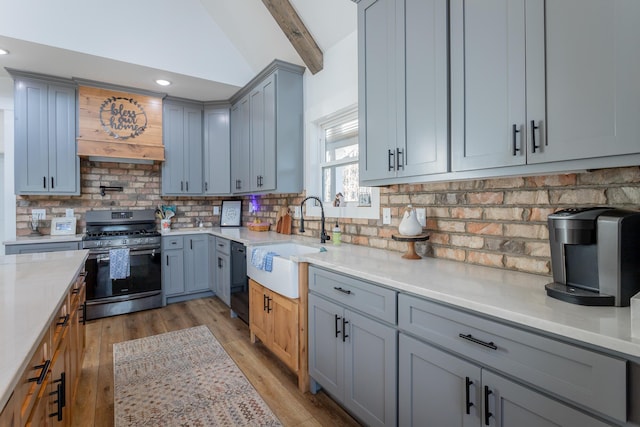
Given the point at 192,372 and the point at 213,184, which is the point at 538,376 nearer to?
the point at 192,372

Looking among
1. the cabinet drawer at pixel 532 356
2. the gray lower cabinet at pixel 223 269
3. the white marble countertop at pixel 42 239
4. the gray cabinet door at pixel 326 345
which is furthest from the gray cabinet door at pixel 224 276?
the cabinet drawer at pixel 532 356

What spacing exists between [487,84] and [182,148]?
4011mm

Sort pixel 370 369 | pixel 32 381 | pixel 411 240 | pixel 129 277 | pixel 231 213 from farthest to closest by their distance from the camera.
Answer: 1. pixel 231 213
2. pixel 129 277
3. pixel 411 240
4. pixel 370 369
5. pixel 32 381

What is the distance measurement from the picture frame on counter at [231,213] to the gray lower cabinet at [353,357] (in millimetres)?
3026

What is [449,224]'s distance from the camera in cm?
199

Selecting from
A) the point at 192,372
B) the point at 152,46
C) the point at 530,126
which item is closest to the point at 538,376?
the point at 530,126

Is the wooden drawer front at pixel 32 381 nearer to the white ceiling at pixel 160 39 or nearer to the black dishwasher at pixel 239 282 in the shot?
the black dishwasher at pixel 239 282

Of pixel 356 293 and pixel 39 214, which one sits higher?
pixel 39 214

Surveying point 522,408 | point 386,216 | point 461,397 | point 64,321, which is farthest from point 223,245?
point 522,408

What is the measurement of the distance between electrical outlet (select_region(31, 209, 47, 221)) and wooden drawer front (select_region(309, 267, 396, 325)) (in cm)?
367

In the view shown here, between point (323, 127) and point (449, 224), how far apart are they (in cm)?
182

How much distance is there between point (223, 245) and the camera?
3783 millimetres

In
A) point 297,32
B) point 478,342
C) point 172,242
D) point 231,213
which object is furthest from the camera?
point 231,213

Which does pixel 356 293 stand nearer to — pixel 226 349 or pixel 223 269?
pixel 226 349
